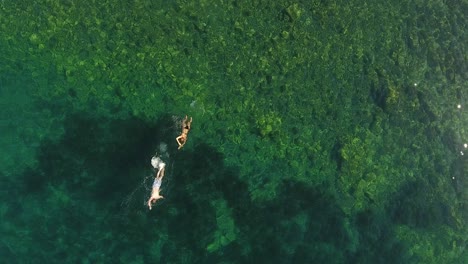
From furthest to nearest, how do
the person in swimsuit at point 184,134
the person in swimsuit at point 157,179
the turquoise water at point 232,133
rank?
the person in swimsuit at point 184,134
the person in swimsuit at point 157,179
the turquoise water at point 232,133

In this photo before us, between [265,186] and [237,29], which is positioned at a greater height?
[237,29]

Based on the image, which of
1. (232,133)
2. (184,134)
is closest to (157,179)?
(184,134)

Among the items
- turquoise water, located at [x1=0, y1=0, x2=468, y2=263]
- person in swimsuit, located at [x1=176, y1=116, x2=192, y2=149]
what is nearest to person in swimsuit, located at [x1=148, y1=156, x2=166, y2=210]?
turquoise water, located at [x1=0, y1=0, x2=468, y2=263]

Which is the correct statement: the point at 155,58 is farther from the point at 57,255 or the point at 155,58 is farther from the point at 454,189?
the point at 454,189

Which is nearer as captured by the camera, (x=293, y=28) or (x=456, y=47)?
(x=293, y=28)

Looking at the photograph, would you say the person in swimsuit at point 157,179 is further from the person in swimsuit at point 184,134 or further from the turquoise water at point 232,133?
the person in swimsuit at point 184,134

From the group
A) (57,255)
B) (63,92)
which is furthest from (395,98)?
(57,255)

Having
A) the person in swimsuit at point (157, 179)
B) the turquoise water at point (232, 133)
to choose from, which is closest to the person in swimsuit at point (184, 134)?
the turquoise water at point (232, 133)
